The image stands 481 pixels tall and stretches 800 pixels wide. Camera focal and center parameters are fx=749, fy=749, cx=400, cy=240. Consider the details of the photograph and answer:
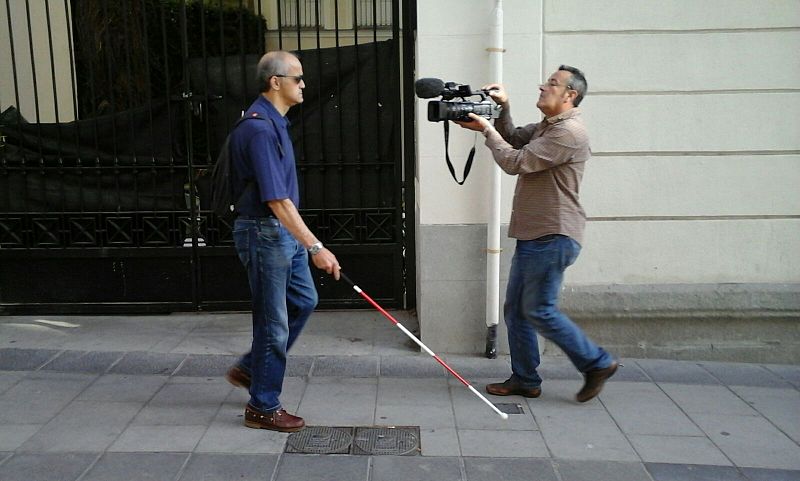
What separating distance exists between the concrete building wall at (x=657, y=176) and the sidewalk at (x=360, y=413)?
353mm

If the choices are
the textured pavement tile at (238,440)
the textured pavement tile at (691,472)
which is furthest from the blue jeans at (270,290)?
the textured pavement tile at (691,472)

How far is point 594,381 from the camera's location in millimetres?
4238

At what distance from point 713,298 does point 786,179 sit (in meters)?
0.92

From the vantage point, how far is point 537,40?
15.7ft

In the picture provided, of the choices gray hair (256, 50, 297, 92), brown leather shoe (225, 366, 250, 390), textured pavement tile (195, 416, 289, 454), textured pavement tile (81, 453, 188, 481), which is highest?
gray hair (256, 50, 297, 92)

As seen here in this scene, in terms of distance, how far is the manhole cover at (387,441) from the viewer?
3703mm

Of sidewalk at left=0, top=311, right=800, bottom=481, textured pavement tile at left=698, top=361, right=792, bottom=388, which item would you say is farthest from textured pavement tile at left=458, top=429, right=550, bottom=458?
textured pavement tile at left=698, top=361, right=792, bottom=388

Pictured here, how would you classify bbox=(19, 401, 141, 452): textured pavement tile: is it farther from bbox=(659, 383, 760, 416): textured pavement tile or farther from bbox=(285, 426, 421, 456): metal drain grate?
bbox=(659, 383, 760, 416): textured pavement tile

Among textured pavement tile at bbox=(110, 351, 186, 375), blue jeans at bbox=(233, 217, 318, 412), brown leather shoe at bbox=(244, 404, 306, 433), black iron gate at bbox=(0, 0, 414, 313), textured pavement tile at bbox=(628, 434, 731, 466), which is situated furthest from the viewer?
black iron gate at bbox=(0, 0, 414, 313)

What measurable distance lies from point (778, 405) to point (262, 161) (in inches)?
128

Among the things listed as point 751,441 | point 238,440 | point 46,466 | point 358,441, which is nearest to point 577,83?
point 751,441

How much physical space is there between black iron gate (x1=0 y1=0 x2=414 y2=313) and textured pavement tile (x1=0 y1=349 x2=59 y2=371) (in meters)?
0.87

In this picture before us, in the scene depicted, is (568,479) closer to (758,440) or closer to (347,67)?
(758,440)

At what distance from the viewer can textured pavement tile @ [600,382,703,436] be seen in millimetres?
4000
